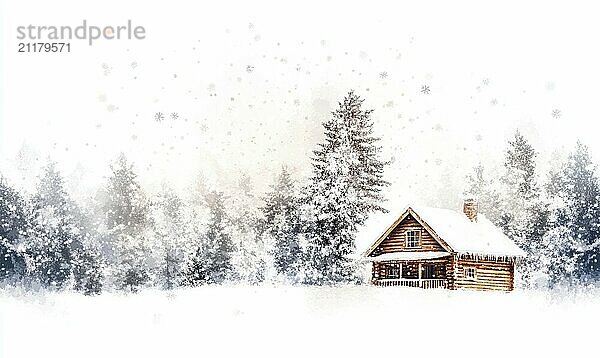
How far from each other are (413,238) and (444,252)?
0.48 meters

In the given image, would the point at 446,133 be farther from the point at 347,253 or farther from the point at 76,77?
the point at 76,77

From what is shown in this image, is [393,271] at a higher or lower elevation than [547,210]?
lower

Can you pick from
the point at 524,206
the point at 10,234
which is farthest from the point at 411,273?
the point at 10,234

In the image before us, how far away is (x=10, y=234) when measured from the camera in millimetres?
12992

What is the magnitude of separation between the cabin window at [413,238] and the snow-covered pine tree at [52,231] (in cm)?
470

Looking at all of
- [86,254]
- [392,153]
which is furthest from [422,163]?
[86,254]

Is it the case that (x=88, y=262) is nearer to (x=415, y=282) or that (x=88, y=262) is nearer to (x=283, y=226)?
(x=283, y=226)

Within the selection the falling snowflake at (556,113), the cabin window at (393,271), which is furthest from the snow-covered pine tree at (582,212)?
the cabin window at (393,271)

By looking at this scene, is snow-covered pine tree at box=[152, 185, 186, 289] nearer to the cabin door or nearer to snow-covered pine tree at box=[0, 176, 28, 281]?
snow-covered pine tree at box=[0, 176, 28, 281]

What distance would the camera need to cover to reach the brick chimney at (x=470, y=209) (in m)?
12.6

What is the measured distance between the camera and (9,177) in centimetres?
1288

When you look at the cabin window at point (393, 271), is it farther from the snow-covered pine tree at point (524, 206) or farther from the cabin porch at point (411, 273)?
the snow-covered pine tree at point (524, 206)

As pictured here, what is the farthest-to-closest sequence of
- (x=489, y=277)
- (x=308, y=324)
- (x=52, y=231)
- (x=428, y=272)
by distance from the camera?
(x=52, y=231), (x=428, y=272), (x=489, y=277), (x=308, y=324)

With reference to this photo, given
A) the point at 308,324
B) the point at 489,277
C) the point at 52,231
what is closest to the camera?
the point at 308,324
